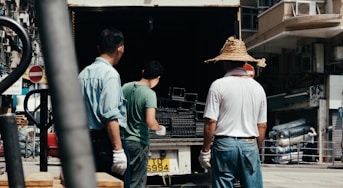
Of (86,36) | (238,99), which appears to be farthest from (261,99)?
(86,36)

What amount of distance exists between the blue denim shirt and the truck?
16.8 feet

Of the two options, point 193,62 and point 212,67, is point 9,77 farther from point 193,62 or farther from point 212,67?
point 193,62

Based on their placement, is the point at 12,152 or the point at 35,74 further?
the point at 35,74

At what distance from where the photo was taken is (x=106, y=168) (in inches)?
207

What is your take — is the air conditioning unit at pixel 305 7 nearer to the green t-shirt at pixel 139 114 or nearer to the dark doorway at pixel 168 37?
the dark doorway at pixel 168 37

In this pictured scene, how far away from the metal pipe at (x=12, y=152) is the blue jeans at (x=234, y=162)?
3.79 metres

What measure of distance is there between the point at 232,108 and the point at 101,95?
1.22 meters

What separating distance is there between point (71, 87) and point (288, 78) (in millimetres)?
34167

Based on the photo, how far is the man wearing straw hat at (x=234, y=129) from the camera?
5.77m

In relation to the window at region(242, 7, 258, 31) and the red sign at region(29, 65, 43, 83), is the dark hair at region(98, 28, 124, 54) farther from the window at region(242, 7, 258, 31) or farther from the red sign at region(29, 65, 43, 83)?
the window at region(242, 7, 258, 31)

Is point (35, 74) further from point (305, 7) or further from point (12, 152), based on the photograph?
point (12, 152)

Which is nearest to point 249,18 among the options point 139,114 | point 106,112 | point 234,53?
point 139,114

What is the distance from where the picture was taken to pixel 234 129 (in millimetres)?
5828

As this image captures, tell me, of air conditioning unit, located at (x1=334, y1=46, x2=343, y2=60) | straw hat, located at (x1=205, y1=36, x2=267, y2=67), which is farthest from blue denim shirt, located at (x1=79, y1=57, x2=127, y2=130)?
air conditioning unit, located at (x1=334, y1=46, x2=343, y2=60)
